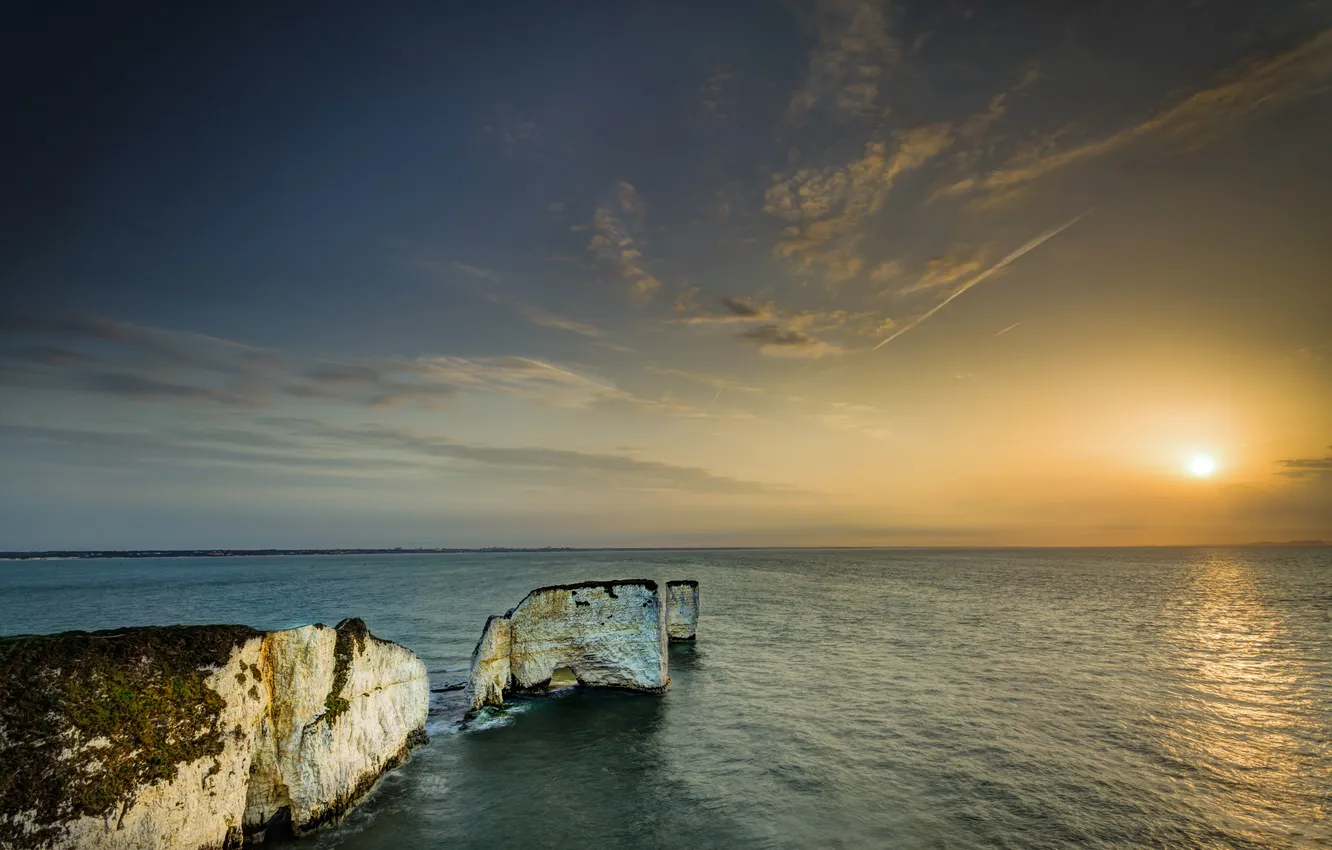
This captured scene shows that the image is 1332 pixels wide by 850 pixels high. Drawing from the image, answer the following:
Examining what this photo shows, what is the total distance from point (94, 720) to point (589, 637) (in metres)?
13.0

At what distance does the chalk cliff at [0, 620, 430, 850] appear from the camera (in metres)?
6.41

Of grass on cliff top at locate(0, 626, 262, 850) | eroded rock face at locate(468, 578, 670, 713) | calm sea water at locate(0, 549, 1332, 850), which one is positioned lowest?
calm sea water at locate(0, 549, 1332, 850)

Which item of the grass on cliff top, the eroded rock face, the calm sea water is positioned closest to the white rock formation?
the calm sea water

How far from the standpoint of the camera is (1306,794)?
445 inches

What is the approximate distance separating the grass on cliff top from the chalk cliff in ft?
0.04

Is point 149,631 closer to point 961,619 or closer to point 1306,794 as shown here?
point 1306,794

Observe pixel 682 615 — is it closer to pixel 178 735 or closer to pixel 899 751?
pixel 899 751

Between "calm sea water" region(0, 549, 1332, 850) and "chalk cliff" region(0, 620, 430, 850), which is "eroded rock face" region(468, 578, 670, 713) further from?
"chalk cliff" region(0, 620, 430, 850)

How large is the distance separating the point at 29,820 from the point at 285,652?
3.23 metres

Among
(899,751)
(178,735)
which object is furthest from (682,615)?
(178,735)

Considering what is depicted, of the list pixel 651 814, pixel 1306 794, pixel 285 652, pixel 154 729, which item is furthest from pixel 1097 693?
pixel 154 729

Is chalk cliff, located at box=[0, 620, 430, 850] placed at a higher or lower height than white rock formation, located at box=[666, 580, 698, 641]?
higher

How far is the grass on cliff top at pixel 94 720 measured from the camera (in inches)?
248

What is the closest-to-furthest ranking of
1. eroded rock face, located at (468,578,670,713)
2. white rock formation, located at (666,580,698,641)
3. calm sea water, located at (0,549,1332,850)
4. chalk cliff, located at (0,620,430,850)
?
1. chalk cliff, located at (0,620,430,850)
2. calm sea water, located at (0,549,1332,850)
3. eroded rock face, located at (468,578,670,713)
4. white rock formation, located at (666,580,698,641)
